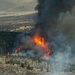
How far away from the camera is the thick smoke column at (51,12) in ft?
158

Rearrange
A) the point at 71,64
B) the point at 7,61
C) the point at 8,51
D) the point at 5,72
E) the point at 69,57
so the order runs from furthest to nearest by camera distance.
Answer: the point at 8,51 < the point at 69,57 < the point at 71,64 < the point at 7,61 < the point at 5,72

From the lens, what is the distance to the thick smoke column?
48.1m

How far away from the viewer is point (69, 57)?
137 ft

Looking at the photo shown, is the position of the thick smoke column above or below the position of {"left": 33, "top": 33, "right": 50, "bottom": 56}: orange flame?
above

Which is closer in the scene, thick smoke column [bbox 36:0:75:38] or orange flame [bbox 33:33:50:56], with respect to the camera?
orange flame [bbox 33:33:50:56]

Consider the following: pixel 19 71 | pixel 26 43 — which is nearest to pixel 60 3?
pixel 26 43

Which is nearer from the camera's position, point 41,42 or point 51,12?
point 41,42

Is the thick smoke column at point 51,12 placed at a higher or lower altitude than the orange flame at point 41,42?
higher

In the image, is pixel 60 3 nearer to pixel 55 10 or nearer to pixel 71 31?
pixel 55 10

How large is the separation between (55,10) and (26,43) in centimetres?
809

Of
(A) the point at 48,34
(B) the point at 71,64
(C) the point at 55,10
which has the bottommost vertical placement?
(B) the point at 71,64

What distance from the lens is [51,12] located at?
49094mm

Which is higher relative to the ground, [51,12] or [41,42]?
[51,12]

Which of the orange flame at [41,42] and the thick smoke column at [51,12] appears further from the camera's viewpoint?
the thick smoke column at [51,12]
